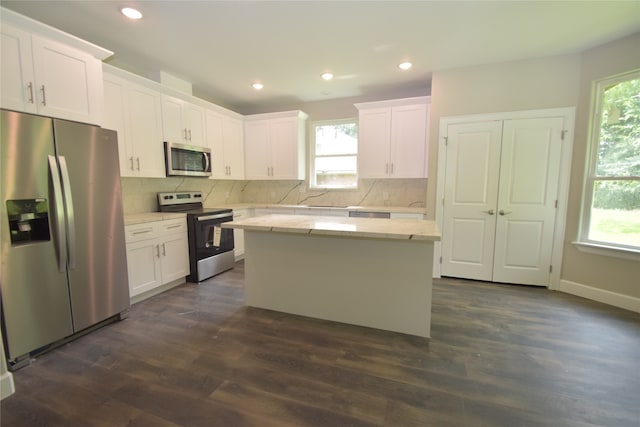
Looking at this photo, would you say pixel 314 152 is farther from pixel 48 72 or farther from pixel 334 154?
pixel 48 72

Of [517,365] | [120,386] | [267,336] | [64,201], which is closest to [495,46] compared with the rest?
[517,365]

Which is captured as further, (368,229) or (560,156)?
(560,156)

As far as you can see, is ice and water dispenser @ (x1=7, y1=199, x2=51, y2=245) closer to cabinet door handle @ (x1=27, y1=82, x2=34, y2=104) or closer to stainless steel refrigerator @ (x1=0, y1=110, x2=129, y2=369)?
stainless steel refrigerator @ (x1=0, y1=110, x2=129, y2=369)

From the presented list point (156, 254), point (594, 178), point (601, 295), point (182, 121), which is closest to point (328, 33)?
point (182, 121)

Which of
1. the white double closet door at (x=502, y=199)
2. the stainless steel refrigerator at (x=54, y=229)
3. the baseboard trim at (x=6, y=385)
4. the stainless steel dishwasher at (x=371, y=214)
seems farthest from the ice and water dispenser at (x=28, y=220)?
the white double closet door at (x=502, y=199)

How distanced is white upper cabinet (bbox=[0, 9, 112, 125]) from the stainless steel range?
1.45 metres

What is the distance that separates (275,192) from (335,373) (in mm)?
3832

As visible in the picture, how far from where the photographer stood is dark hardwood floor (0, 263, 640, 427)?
60.7 inches

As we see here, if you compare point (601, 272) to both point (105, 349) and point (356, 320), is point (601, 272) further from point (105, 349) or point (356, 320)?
point (105, 349)

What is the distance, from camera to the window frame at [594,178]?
284cm

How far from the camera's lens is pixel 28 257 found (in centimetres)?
193

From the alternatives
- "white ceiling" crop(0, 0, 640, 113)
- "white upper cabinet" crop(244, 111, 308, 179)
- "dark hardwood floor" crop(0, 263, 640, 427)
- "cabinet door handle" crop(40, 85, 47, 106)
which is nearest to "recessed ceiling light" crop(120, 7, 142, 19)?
"white ceiling" crop(0, 0, 640, 113)

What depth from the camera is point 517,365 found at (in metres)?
1.95

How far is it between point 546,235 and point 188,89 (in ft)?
16.7
